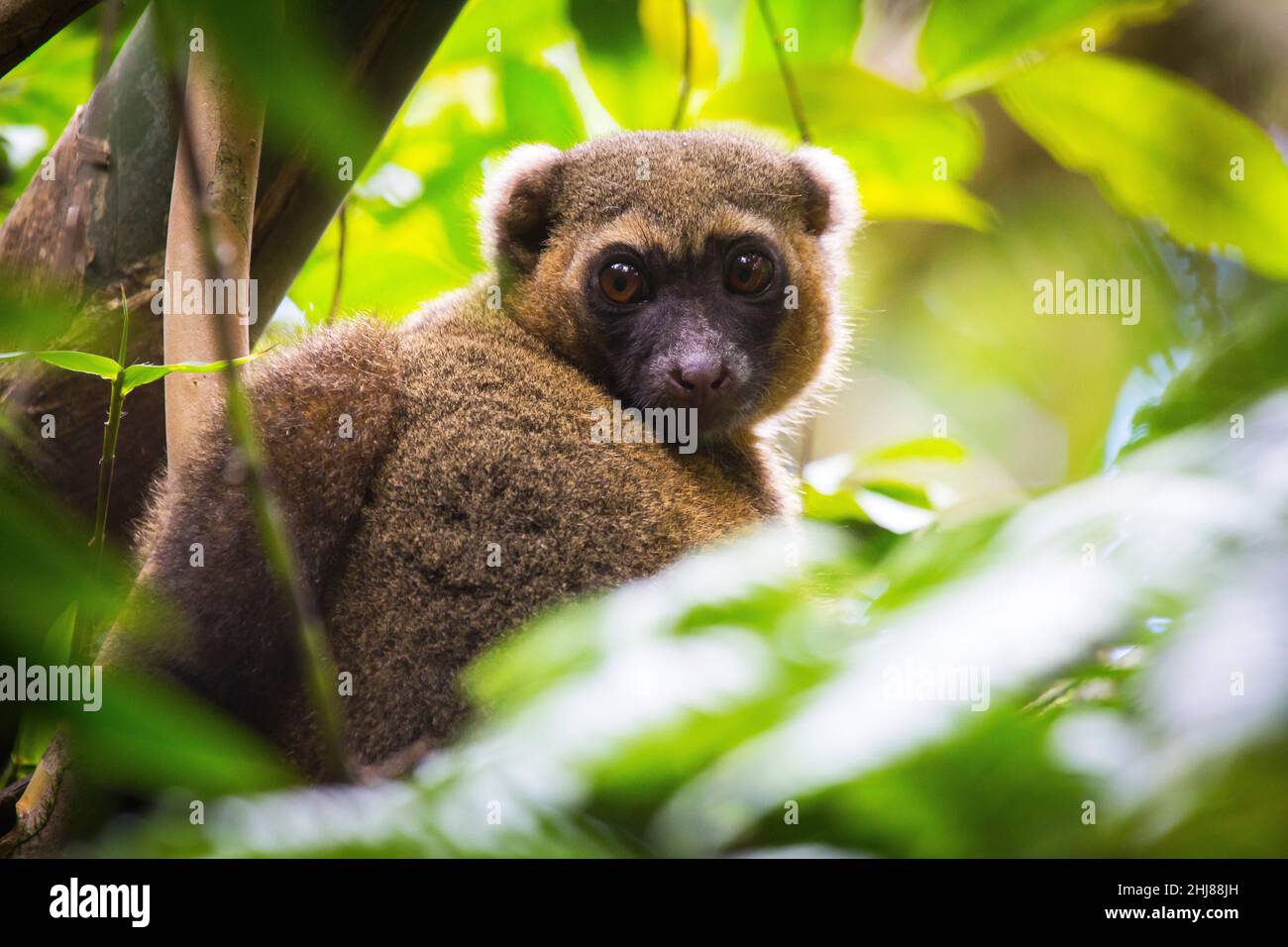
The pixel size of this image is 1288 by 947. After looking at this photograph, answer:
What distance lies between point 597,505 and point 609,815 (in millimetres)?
2652

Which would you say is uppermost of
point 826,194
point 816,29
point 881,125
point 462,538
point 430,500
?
point 826,194

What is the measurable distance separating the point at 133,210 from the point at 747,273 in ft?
Result: 8.65

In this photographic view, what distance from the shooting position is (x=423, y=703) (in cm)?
342

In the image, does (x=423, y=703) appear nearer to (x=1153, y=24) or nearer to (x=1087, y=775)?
(x=1087, y=775)

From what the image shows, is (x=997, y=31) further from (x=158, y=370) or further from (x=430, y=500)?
(x=158, y=370)

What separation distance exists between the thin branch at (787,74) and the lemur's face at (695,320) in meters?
1.06

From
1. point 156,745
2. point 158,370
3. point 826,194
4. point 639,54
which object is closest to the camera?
point 156,745

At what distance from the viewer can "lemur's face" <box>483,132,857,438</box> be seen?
5062 millimetres

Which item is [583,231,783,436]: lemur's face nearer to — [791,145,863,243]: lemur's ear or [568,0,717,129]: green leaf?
[791,145,863,243]: lemur's ear

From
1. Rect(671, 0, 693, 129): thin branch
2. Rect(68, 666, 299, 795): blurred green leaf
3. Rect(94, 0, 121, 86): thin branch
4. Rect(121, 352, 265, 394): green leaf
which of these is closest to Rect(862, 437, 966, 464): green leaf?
Rect(671, 0, 693, 129): thin branch

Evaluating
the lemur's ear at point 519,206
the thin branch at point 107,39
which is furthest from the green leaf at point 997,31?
the thin branch at point 107,39

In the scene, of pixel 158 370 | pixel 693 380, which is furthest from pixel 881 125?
pixel 158 370

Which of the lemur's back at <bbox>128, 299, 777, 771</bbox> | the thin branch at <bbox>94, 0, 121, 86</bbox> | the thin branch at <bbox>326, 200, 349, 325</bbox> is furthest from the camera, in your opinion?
the thin branch at <bbox>326, 200, 349, 325</bbox>

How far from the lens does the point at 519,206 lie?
5422 mm
